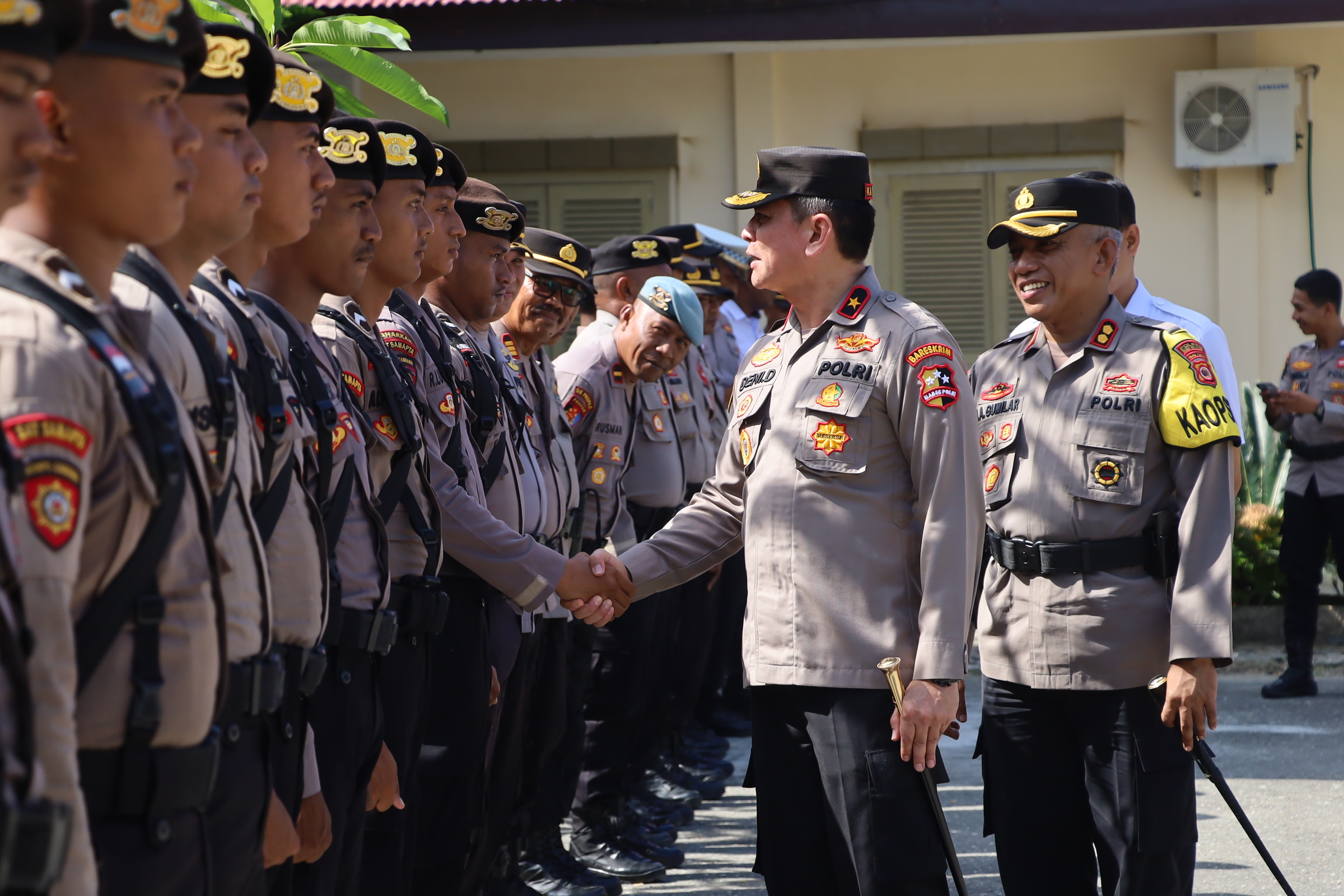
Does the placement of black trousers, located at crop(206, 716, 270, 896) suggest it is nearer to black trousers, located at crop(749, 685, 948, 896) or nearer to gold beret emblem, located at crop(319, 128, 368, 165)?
black trousers, located at crop(749, 685, 948, 896)

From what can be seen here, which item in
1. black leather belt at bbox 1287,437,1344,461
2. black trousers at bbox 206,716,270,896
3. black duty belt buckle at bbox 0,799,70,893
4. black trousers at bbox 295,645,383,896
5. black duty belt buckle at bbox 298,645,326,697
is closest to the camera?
black duty belt buckle at bbox 0,799,70,893

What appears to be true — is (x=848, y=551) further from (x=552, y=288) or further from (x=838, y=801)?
(x=552, y=288)

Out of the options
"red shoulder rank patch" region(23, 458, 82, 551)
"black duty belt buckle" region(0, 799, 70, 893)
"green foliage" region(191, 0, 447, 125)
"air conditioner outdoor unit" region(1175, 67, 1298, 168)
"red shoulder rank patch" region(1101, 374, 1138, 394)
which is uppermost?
"air conditioner outdoor unit" region(1175, 67, 1298, 168)

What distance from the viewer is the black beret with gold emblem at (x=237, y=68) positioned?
2146mm

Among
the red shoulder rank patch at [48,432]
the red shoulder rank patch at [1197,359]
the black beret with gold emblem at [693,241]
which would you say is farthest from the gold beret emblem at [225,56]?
the black beret with gold emblem at [693,241]

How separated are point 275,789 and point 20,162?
1.25 meters

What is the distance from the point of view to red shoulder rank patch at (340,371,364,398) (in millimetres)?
3037

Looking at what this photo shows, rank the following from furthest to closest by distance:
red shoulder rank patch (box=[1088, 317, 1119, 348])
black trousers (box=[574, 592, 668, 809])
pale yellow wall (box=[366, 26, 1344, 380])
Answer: pale yellow wall (box=[366, 26, 1344, 380]) < black trousers (box=[574, 592, 668, 809]) < red shoulder rank patch (box=[1088, 317, 1119, 348])

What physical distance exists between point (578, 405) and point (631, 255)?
4.00 ft

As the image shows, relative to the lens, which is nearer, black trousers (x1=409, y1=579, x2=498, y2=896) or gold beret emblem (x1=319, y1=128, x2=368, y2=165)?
gold beret emblem (x1=319, y1=128, x2=368, y2=165)

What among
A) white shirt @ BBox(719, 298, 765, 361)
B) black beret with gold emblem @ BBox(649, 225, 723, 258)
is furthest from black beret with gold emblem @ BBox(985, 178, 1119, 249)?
white shirt @ BBox(719, 298, 765, 361)

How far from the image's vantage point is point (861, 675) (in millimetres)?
2990

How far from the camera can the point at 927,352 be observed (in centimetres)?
307

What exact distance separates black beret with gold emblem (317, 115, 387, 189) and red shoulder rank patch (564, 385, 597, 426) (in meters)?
2.34
